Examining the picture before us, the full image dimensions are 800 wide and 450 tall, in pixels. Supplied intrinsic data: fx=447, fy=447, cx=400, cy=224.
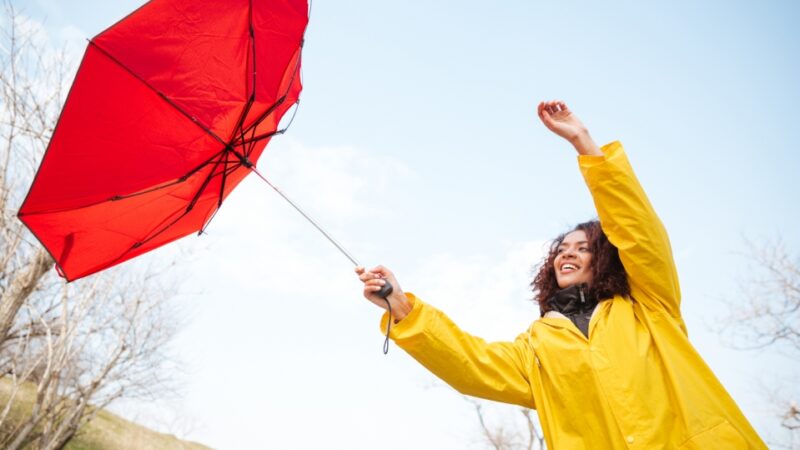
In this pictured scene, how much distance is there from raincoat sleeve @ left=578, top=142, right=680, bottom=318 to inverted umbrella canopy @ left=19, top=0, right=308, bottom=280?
2.06m

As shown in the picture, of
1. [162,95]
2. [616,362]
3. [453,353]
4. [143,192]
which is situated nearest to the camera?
[616,362]

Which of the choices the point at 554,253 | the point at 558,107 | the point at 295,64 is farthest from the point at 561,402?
the point at 295,64

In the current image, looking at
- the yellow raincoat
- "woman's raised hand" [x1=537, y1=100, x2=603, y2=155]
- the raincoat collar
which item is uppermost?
"woman's raised hand" [x1=537, y1=100, x2=603, y2=155]

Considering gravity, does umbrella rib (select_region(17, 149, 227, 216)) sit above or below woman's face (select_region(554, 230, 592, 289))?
above

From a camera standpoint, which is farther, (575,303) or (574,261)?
(574,261)

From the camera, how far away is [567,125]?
84.5 inches

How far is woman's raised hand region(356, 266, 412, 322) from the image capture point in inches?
78.0

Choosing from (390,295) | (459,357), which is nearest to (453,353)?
(459,357)

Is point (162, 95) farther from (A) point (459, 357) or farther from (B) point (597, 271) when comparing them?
(B) point (597, 271)

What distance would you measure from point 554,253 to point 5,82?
6778 mm

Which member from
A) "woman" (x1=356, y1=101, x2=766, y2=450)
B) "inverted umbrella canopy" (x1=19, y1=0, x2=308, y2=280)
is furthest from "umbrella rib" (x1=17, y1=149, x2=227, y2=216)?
"woman" (x1=356, y1=101, x2=766, y2=450)

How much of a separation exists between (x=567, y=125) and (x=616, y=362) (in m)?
1.09

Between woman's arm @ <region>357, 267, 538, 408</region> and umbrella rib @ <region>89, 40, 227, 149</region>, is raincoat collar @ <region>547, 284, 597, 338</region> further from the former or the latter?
umbrella rib @ <region>89, 40, 227, 149</region>

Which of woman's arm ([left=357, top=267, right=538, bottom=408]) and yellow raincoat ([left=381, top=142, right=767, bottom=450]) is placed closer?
yellow raincoat ([left=381, top=142, right=767, bottom=450])
